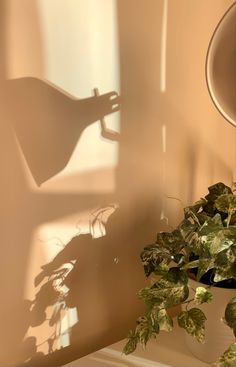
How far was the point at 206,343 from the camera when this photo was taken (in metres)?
1.00

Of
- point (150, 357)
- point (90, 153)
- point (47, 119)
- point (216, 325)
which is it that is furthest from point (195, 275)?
point (47, 119)

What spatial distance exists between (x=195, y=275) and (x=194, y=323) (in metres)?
0.15

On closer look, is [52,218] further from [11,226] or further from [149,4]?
[149,4]

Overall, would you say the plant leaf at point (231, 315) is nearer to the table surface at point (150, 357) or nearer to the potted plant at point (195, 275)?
the potted plant at point (195, 275)

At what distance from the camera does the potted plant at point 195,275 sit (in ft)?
2.89

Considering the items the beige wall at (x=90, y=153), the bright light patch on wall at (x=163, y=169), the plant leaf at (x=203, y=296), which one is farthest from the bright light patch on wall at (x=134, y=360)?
the bright light patch on wall at (x=163, y=169)

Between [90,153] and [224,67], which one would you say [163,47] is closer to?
[224,67]

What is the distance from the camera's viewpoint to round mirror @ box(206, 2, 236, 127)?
2.98 feet

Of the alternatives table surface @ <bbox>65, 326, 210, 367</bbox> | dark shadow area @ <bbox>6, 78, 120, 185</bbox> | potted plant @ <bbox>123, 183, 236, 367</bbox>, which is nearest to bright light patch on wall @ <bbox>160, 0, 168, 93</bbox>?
dark shadow area @ <bbox>6, 78, 120, 185</bbox>

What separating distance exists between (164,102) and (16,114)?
1.25 feet

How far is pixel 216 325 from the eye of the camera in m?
0.98

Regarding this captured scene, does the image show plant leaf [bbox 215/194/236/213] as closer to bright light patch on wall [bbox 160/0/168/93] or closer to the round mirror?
the round mirror

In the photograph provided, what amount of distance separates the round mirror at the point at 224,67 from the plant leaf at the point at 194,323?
15.2 inches

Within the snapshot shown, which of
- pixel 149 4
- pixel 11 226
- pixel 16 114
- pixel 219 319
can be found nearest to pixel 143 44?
pixel 149 4
